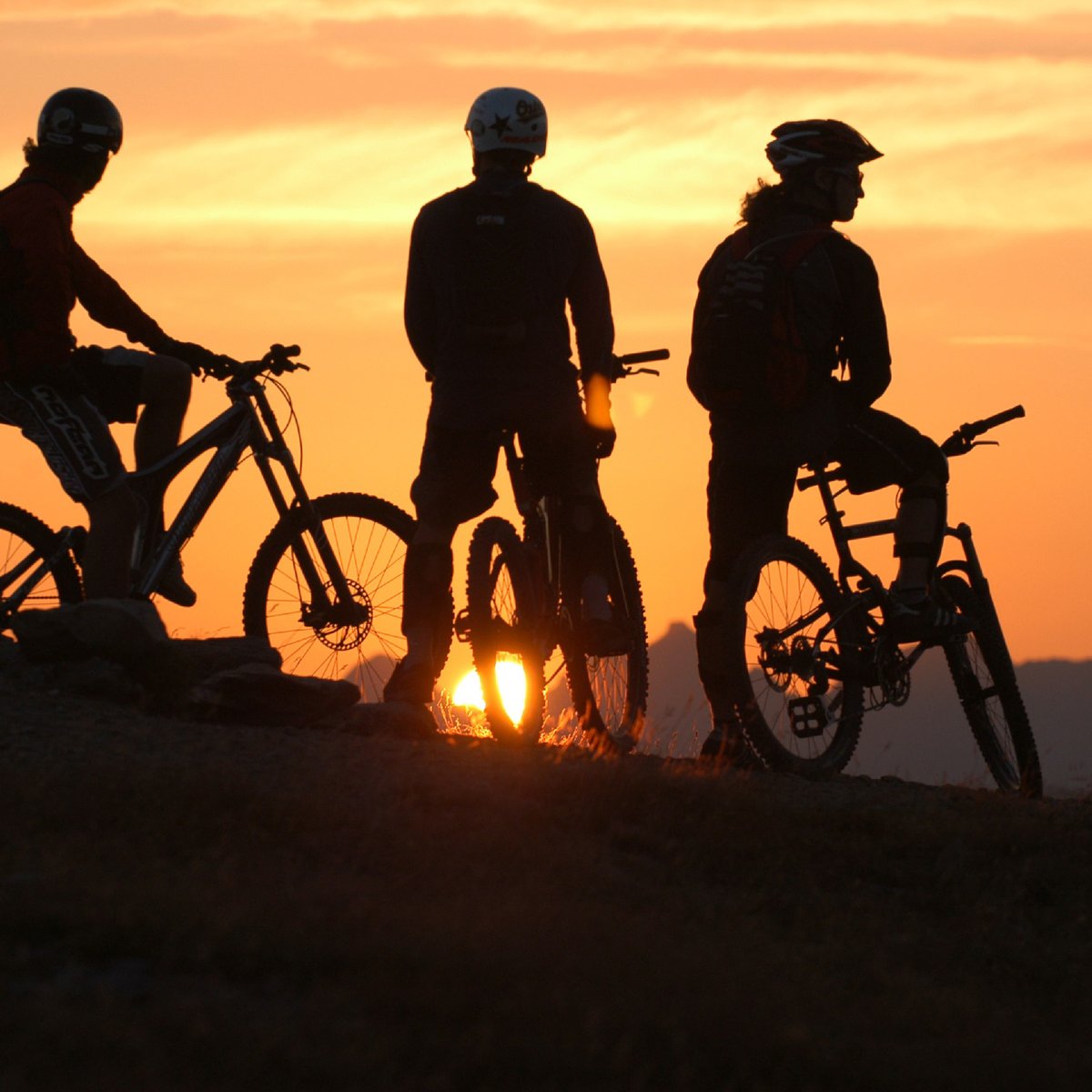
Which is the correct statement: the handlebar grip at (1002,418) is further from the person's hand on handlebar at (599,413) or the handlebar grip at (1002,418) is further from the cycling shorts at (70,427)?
the cycling shorts at (70,427)

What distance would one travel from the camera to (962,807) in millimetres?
8461

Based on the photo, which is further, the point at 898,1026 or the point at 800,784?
the point at 800,784

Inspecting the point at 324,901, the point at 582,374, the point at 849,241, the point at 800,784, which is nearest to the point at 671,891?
the point at 324,901

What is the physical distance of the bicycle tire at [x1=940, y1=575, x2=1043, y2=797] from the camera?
1004 cm

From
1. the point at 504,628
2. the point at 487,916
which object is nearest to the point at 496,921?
the point at 487,916

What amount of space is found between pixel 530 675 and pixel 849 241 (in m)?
2.32

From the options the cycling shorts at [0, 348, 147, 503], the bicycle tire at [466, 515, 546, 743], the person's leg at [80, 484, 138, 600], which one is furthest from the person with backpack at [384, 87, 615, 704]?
the cycling shorts at [0, 348, 147, 503]

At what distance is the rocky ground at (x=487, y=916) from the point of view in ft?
14.3

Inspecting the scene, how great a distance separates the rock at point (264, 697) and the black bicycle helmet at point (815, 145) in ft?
9.74

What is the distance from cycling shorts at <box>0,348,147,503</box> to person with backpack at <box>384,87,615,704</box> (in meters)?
1.32

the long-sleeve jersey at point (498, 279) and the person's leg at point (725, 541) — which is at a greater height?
the long-sleeve jersey at point (498, 279)

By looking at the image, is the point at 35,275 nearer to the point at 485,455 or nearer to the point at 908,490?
the point at 485,455

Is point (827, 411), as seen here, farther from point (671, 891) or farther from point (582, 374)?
point (671, 891)

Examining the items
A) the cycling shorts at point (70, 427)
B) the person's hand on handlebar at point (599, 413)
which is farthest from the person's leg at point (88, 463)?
the person's hand on handlebar at point (599, 413)
